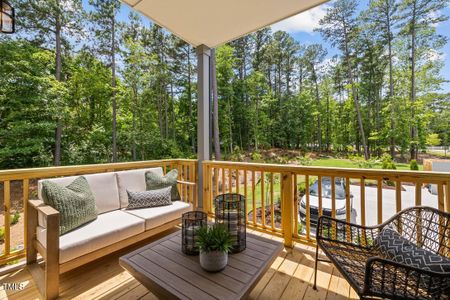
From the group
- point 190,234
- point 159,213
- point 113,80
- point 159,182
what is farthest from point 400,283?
point 113,80

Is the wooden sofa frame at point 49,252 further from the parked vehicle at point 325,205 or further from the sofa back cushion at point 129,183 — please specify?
the parked vehicle at point 325,205

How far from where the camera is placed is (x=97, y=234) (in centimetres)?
186

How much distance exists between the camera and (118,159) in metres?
9.38

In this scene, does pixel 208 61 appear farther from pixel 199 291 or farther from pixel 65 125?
pixel 65 125

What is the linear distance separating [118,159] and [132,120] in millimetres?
1848

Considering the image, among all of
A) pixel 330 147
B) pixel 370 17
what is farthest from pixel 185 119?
pixel 370 17

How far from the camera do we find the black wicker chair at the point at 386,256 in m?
1.09

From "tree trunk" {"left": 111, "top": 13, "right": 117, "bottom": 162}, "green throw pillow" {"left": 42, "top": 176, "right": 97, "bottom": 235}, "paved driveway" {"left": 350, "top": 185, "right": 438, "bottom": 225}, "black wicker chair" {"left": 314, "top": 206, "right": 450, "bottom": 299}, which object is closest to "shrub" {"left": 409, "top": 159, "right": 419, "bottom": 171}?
"paved driveway" {"left": 350, "top": 185, "right": 438, "bottom": 225}

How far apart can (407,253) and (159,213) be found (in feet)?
7.18

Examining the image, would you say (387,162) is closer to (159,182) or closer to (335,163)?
(335,163)

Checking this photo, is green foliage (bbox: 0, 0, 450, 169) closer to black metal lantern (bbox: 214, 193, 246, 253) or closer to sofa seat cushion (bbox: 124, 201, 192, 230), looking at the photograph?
sofa seat cushion (bbox: 124, 201, 192, 230)

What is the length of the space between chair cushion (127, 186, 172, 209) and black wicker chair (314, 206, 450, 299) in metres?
1.78

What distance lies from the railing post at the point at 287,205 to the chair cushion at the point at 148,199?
1424mm

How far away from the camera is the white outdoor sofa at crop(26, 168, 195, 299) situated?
1.62 meters
